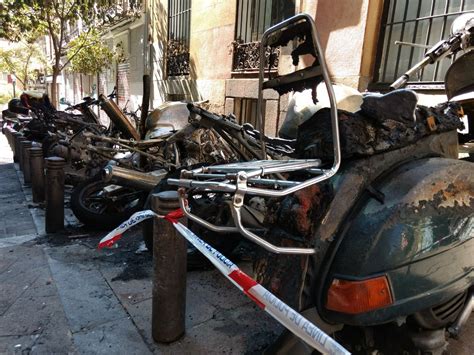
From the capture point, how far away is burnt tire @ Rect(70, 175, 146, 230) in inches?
189

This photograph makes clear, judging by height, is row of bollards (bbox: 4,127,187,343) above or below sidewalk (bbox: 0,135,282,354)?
above

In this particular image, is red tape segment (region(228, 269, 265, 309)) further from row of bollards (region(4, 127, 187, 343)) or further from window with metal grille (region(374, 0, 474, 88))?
window with metal grille (region(374, 0, 474, 88))

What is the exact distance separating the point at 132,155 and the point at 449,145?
4.04m

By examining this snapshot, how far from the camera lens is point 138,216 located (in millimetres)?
2740

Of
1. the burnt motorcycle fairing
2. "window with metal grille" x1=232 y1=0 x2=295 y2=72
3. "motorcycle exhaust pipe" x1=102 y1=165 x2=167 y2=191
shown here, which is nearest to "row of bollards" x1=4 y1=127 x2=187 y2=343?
the burnt motorcycle fairing

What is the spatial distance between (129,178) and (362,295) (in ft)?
10.0

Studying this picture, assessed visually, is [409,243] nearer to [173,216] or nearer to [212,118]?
[173,216]

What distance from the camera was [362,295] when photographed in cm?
162

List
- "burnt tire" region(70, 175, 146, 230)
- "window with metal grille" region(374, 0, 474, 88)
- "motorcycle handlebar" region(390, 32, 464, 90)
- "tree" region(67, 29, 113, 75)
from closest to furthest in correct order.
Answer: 1. "motorcycle handlebar" region(390, 32, 464, 90)
2. "burnt tire" region(70, 175, 146, 230)
3. "window with metal grille" region(374, 0, 474, 88)
4. "tree" region(67, 29, 113, 75)

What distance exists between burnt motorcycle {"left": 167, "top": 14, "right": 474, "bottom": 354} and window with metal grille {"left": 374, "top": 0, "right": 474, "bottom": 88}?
401 cm

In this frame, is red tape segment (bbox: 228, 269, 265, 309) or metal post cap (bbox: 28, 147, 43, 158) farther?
metal post cap (bbox: 28, 147, 43, 158)

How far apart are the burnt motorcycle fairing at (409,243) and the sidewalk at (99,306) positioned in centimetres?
129

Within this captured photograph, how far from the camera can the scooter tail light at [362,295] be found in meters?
1.62

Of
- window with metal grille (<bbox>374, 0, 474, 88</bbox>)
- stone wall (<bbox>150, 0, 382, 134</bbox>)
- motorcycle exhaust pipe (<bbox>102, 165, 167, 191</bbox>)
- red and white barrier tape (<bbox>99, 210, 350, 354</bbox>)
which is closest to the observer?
red and white barrier tape (<bbox>99, 210, 350, 354</bbox>)
